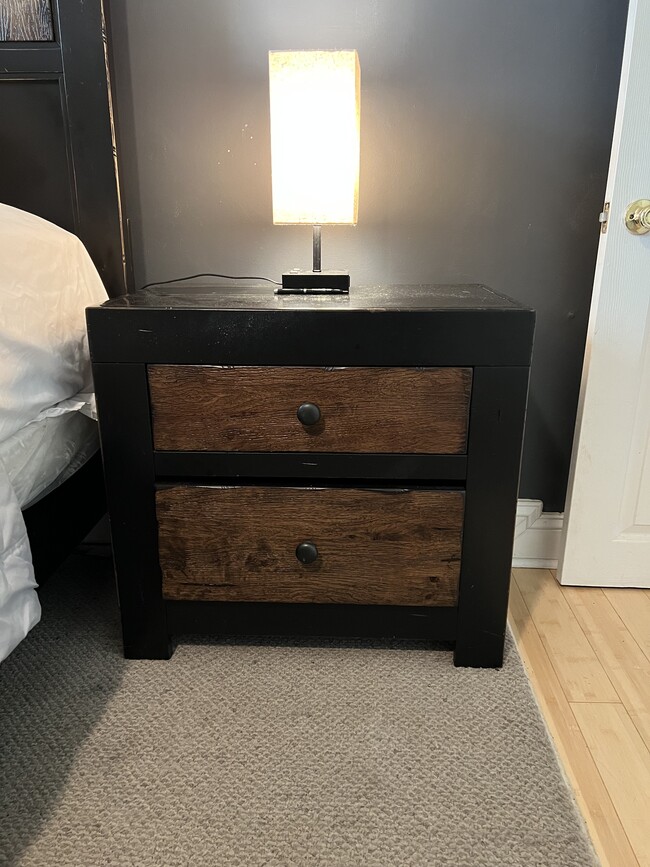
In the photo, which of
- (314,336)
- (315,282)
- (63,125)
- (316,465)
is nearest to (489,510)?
(316,465)

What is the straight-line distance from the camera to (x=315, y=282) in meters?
1.13

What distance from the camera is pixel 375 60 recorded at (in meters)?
1.21

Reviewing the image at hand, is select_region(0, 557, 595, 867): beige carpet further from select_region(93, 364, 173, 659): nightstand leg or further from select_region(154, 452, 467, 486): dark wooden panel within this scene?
select_region(154, 452, 467, 486): dark wooden panel

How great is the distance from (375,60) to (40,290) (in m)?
0.77

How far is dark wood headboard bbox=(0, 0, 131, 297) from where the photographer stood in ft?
3.74

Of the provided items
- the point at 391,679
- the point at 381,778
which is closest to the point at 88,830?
the point at 381,778

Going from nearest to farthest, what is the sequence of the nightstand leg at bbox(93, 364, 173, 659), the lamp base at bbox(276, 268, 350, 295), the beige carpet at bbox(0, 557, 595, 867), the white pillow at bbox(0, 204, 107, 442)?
1. the beige carpet at bbox(0, 557, 595, 867)
2. the white pillow at bbox(0, 204, 107, 442)
3. the nightstand leg at bbox(93, 364, 173, 659)
4. the lamp base at bbox(276, 268, 350, 295)

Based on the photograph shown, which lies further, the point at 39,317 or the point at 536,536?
the point at 536,536

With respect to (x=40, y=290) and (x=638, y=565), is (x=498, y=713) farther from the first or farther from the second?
(x=40, y=290)

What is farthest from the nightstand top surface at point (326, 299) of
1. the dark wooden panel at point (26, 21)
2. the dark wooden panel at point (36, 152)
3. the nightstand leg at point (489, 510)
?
the dark wooden panel at point (26, 21)

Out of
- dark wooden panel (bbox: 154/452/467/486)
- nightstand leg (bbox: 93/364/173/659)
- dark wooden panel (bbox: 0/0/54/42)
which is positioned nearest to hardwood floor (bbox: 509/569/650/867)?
dark wooden panel (bbox: 154/452/467/486)

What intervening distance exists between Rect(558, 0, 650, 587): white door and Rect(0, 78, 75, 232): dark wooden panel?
1.04 m

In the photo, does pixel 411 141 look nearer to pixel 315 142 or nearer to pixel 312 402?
pixel 315 142

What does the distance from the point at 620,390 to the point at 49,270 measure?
1071 millimetres
